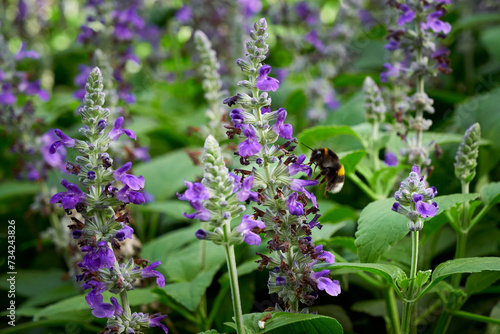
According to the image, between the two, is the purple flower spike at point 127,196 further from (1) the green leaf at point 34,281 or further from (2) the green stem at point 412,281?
(1) the green leaf at point 34,281

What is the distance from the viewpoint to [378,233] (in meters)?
2.02

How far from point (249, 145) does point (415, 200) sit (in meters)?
0.62

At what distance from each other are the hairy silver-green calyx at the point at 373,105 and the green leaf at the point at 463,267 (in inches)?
43.8

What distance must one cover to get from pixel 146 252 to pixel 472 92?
3.46 meters

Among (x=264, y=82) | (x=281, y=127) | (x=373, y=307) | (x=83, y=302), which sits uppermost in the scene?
(x=264, y=82)

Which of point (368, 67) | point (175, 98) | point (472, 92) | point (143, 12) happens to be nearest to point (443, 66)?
point (472, 92)

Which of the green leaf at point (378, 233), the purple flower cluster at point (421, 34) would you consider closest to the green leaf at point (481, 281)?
the green leaf at point (378, 233)

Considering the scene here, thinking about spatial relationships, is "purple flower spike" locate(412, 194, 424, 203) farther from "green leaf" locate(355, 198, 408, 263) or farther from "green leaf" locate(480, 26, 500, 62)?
"green leaf" locate(480, 26, 500, 62)

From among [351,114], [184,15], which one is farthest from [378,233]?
[184,15]

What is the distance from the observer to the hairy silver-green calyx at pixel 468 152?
230 centimetres

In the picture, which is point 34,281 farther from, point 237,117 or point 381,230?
point 381,230

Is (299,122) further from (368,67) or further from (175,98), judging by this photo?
(175,98)

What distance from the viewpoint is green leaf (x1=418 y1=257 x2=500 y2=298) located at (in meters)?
1.82

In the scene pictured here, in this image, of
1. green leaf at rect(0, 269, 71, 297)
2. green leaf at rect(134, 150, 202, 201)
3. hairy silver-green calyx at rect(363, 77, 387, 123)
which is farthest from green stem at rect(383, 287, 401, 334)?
green leaf at rect(0, 269, 71, 297)
